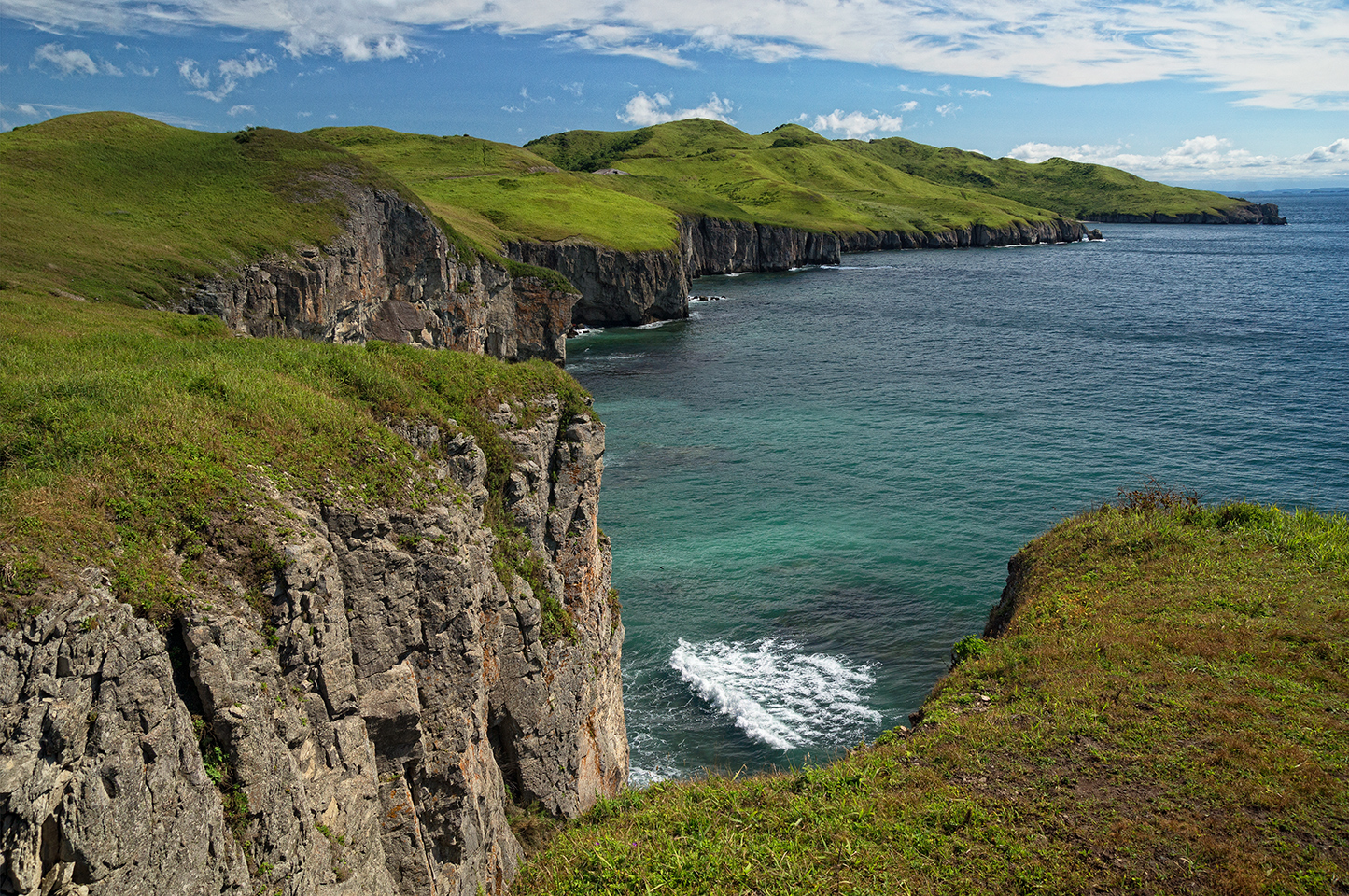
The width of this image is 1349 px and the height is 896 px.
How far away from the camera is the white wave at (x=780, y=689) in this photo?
2973cm

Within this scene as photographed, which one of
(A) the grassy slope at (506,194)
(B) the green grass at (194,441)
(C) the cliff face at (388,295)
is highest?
(A) the grassy slope at (506,194)

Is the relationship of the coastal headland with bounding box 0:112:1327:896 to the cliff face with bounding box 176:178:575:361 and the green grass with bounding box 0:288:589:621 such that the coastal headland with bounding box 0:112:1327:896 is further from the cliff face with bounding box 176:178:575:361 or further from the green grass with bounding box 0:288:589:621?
the cliff face with bounding box 176:178:575:361

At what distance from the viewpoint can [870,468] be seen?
54.0 meters

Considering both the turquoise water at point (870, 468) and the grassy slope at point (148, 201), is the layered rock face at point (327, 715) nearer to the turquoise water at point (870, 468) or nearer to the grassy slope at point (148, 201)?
the turquoise water at point (870, 468)

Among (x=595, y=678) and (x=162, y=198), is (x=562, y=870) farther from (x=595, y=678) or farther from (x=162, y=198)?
(x=162, y=198)

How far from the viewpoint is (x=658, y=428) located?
211ft

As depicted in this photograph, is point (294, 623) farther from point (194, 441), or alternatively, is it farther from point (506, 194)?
point (506, 194)

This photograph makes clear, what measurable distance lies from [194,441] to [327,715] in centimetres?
540

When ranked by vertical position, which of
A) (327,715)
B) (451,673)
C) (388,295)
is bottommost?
(451,673)

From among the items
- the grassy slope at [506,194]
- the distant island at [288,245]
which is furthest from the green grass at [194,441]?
the grassy slope at [506,194]

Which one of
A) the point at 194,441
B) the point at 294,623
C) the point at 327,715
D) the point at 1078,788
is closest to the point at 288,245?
the point at 194,441

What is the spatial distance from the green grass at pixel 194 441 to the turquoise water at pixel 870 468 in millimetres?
14329

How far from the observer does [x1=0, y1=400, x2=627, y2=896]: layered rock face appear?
9.22 meters

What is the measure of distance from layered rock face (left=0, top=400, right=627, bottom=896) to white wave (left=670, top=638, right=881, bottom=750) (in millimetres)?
9677
